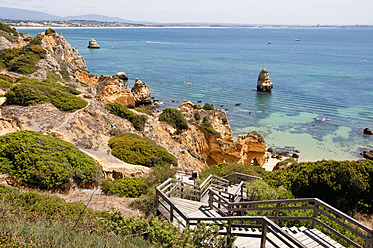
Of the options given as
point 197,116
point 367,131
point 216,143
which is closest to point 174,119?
point 197,116

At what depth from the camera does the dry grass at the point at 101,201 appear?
1055 cm

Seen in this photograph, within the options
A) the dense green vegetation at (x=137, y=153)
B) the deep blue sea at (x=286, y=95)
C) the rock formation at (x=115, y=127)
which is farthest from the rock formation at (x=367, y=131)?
the dense green vegetation at (x=137, y=153)

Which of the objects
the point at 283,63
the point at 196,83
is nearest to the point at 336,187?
the point at 196,83

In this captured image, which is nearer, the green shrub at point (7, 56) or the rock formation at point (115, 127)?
the rock formation at point (115, 127)

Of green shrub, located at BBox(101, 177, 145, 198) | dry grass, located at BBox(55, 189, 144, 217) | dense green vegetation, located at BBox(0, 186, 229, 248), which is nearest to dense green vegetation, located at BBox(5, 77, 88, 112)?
green shrub, located at BBox(101, 177, 145, 198)

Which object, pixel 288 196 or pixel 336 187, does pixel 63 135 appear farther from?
pixel 336 187

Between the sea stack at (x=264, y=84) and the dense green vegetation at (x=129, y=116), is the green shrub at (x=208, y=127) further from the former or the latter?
the sea stack at (x=264, y=84)

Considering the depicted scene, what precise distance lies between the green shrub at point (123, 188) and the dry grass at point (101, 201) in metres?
0.45

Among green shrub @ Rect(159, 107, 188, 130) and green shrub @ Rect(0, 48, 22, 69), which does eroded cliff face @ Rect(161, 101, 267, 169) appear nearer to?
green shrub @ Rect(159, 107, 188, 130)

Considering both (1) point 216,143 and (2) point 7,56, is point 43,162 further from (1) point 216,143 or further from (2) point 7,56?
(2) point 7,56

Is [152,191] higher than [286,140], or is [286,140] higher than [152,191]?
[152,191]

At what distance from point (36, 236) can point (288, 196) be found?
9.38 meters

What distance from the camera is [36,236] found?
5.36 meters

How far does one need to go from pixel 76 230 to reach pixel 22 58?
34177 mm
